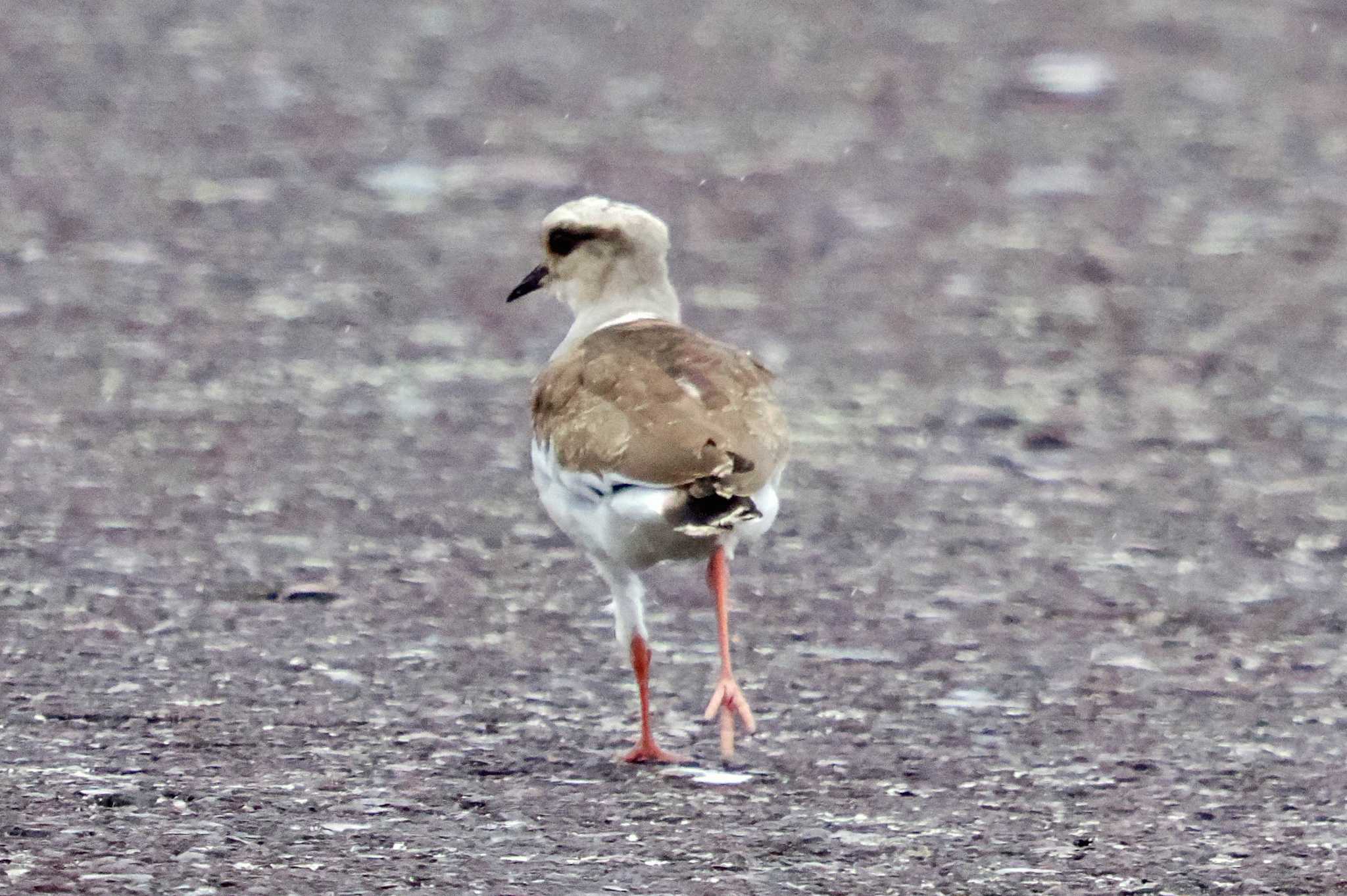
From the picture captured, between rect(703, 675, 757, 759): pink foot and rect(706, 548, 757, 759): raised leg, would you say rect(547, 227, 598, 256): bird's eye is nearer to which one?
rect(706, 548, 757, 759): raised leg

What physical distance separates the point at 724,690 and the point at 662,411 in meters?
0.58

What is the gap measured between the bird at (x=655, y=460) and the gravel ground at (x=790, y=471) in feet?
0.91

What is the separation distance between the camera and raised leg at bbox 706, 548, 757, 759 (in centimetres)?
486

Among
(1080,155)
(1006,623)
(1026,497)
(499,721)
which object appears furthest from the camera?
(1080,155)

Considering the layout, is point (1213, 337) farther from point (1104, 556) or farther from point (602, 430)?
point (602, 430)

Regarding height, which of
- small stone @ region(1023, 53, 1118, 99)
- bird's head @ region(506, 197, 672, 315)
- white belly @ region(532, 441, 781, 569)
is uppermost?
bird's head @ region(506, 197, 672, 315)

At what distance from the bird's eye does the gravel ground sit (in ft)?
2.94

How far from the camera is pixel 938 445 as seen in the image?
24.8 feet

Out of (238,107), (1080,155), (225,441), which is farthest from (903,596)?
(238,107)

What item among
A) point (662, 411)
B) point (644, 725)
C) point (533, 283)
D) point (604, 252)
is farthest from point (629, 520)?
point (533, 283)

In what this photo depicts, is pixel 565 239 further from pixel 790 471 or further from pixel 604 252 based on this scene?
pixel 790 471

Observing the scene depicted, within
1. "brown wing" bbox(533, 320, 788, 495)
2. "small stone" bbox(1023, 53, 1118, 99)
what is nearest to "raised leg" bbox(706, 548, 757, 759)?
"brown wing" bbox(533, 320, 788, 495)

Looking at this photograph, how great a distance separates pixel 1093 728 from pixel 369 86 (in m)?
6.54

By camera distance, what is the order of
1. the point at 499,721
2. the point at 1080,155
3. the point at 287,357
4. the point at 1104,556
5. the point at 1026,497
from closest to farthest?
the point at 499,721 < the point at 1104,556 < the point at 1026,497 < the point at 287,357 < the point at 1080,155
